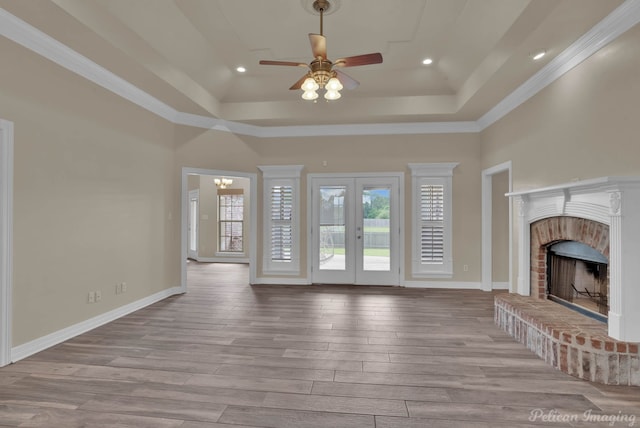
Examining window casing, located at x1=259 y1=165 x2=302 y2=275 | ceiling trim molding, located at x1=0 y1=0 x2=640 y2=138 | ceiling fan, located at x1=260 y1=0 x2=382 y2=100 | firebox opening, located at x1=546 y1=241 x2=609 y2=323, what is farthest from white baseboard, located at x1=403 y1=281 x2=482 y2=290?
ceiling fan, located at x1=260 y1=0 x2=382 y2=100

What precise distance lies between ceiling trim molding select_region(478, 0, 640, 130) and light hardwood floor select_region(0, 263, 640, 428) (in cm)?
296

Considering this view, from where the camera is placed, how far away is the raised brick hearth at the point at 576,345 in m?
2.50

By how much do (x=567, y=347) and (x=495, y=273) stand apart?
324 centimetres

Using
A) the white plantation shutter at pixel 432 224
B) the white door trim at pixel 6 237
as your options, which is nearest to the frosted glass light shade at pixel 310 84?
the white door trim at pixel 6 237

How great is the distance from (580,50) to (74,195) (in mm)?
5546

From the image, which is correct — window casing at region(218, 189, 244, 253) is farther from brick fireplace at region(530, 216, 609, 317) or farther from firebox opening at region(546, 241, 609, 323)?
firebox opening at region(546, 241, 609, 323)

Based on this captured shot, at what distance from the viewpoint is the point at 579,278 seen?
3.43m

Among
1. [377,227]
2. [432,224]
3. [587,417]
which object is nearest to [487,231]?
[432,224]

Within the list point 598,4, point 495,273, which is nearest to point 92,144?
point 598,4

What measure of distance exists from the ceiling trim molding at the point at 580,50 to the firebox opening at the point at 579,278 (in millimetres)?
1894

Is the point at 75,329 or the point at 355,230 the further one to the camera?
the point at 355,230

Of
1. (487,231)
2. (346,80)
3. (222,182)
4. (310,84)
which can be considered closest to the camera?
(310,84)

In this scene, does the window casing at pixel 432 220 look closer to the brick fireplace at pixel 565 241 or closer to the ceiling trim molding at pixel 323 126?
the ceiling trim molding at pixel 323 126

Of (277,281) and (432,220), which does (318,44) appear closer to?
(432,220)
